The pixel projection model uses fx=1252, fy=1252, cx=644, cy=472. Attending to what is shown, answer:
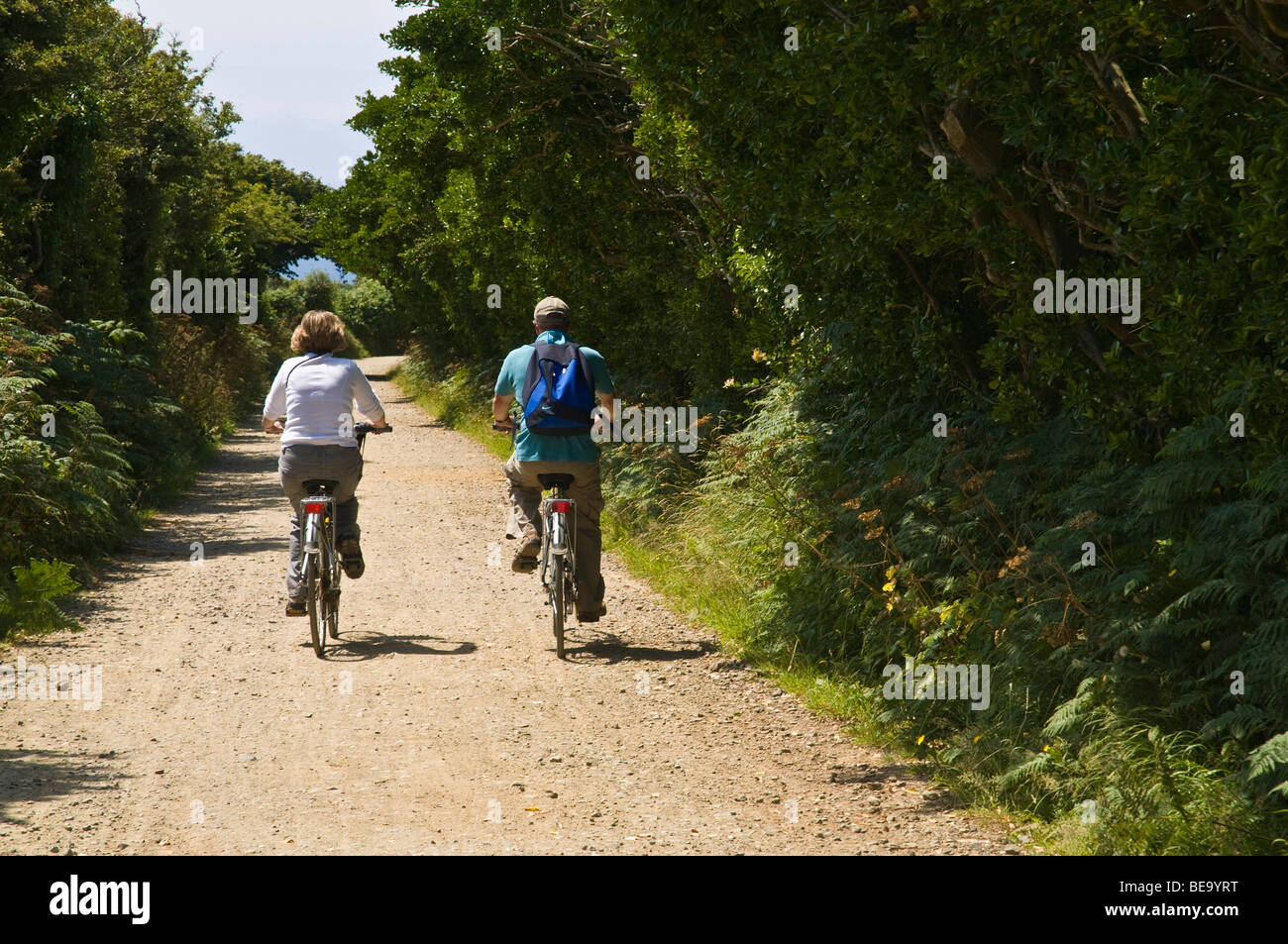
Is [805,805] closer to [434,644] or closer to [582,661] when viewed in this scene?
[582,661]

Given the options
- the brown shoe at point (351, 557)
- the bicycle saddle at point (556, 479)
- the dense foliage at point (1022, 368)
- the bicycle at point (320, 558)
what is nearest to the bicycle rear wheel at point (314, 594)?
the bicycle at point (320, 558)

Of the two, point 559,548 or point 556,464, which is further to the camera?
point 556,464

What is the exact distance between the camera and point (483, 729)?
261 inches

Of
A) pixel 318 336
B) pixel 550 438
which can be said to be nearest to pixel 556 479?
pixel 550 438

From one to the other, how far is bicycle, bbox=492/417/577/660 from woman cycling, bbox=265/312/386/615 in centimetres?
103

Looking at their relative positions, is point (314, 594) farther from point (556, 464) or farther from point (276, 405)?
point (556, 464)

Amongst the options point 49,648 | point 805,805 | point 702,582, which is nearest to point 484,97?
point 702,582

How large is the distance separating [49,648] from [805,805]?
555cm

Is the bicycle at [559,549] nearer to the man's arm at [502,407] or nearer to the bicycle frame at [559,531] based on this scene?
the bicycle frame at [559,531]

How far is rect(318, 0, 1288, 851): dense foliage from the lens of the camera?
15.9ft

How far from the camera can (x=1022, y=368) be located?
739 cm

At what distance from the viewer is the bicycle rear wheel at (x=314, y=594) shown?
8219mm

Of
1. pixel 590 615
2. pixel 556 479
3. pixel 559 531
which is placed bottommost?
pixel 590 615

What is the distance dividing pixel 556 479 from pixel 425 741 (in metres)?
2.50
